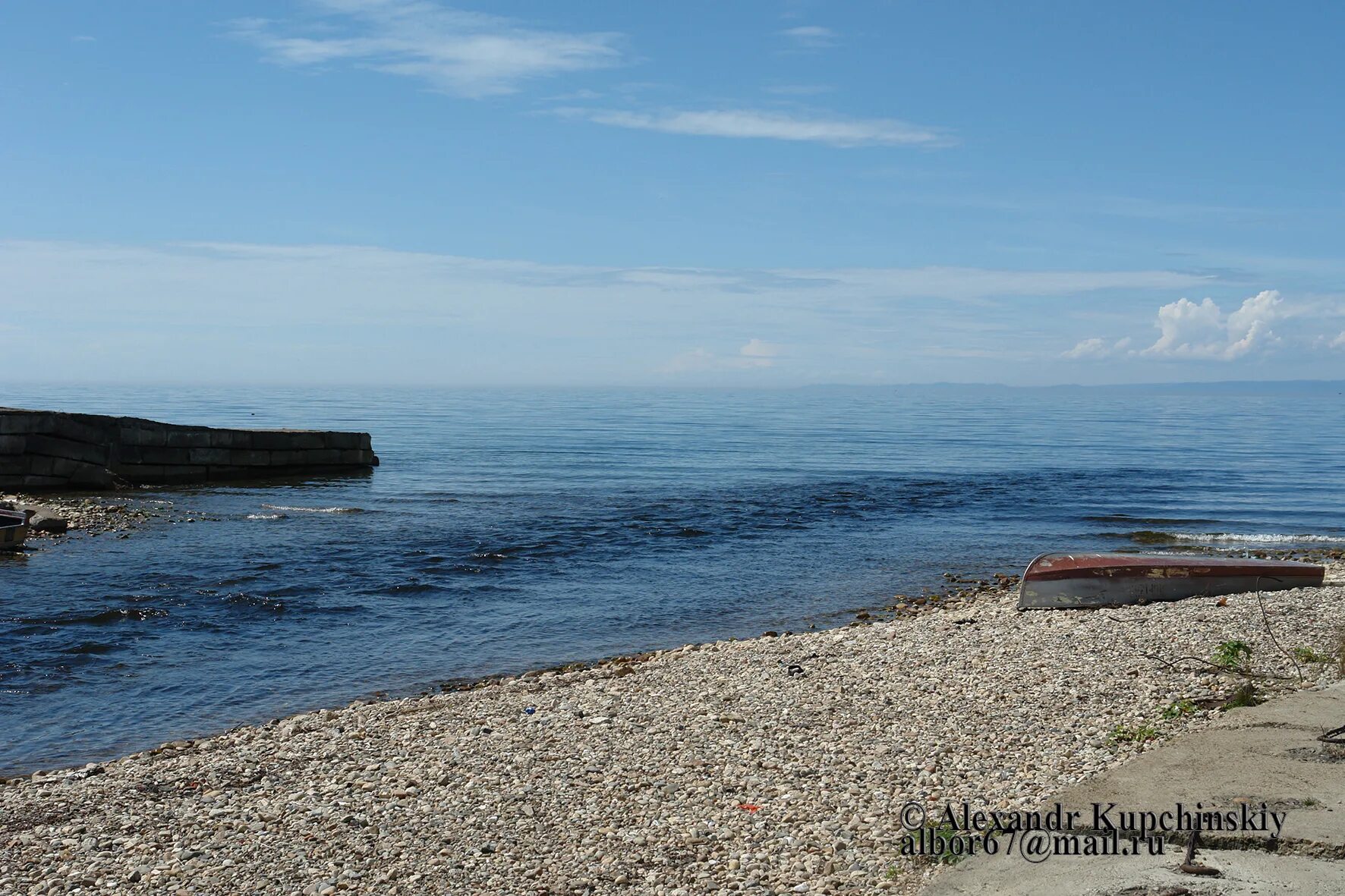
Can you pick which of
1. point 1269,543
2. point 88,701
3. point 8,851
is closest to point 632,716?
point 8,851

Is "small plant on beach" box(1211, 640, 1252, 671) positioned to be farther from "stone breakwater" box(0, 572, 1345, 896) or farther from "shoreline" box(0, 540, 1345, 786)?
"shoreline" box(0, 540, 1345, 786)

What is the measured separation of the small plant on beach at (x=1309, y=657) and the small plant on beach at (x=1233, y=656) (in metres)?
0.43

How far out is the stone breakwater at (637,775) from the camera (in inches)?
242

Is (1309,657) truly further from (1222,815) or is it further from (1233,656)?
(1222,815)

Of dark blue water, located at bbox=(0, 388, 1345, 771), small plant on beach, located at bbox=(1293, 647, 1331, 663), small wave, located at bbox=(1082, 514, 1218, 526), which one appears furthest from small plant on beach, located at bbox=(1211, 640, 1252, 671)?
small wave, located at bbox=(1082, 514, 1218, 526)

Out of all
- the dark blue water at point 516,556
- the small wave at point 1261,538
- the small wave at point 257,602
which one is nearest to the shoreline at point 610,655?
the dark blue water at point 516,556

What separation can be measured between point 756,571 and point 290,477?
2024 centimetres

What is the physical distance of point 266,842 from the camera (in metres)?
6.62

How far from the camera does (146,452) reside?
100 feet

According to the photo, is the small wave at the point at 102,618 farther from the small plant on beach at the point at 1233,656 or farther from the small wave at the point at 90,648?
the small plant on beach at the point at 1233,656

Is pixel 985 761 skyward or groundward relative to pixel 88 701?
skyward

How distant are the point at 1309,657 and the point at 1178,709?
8.71 ft

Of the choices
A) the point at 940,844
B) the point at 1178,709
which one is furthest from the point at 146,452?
the point at 940,844

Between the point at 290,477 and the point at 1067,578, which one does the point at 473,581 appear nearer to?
the point at 1067,578
